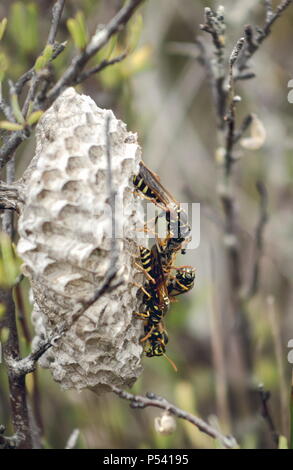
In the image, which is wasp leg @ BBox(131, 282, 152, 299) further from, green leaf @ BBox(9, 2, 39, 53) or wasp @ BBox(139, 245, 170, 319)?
green leaf @ BBox(9, 2, 39, 53)

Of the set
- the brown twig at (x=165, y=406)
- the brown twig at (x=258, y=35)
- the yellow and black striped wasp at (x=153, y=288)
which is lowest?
the brown twig at (x=165, y=406)

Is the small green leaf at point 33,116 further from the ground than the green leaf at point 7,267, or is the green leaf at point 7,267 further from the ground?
the small green leaf at point 33,116

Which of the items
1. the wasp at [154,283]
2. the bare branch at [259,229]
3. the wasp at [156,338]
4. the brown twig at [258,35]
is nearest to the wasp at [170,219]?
the wasp at [154,283]

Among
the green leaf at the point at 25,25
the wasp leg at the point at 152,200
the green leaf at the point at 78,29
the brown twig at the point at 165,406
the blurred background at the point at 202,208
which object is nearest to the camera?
the green leaf at the point at 78,29

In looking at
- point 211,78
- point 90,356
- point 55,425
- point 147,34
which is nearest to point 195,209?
point 211,78

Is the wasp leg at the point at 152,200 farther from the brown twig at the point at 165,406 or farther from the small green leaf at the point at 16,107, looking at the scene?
the brown twig at the point at 165,406
